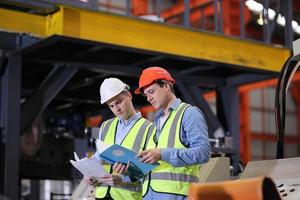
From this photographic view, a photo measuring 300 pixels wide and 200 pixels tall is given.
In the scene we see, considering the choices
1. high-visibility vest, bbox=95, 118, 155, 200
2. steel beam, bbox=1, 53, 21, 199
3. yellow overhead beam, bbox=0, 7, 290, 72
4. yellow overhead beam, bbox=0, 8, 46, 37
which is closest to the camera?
high-visibility vest, bbox=95, 118, 155, 200

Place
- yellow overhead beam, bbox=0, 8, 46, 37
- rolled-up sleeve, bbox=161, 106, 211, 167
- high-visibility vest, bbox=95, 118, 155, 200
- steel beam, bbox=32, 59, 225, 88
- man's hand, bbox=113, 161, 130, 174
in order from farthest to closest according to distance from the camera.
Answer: steel beam, bbox=32, 59, 225, 88 < yellow overhead beam, bbox=0, 8, 46, 37 < high-visibility vest, bbox=95, 118, 155, 200 < man's hand, bbox=113, 161, 130, 174 < rolled-up sleeve, bbox=161, 106, 211, 167

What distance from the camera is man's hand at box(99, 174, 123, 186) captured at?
13.6 ft

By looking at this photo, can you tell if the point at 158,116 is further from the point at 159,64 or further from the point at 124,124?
the point at 159,64

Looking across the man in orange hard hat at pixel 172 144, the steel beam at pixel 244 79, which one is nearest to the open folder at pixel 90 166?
the man in orange hard hat at pixel 172 144

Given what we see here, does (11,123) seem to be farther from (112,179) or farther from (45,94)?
(112,179)

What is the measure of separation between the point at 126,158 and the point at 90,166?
13.6 inches

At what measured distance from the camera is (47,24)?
642cm

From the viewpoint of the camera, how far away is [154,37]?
22.8ft

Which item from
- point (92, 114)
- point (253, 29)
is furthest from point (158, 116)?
point (253, 29)

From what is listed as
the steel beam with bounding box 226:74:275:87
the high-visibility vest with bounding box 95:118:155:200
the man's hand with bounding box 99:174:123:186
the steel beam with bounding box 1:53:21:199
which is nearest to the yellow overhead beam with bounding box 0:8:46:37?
the steel beam with bounding box 1:53:21:199

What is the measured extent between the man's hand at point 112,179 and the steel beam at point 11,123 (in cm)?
271

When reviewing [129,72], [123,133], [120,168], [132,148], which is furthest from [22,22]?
[120,168]

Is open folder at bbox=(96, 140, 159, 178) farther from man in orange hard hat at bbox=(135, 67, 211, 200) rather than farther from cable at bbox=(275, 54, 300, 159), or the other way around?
cable at bbox=(275, 54, 300, 159)

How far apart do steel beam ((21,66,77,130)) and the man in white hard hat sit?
10.1ft
